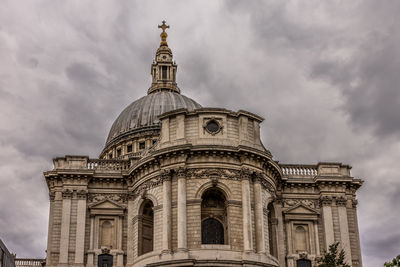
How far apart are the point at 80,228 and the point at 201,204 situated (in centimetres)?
865

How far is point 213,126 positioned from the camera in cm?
4328

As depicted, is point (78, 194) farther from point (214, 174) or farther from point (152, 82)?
A: point (152, 82)

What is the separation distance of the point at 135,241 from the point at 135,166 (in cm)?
507

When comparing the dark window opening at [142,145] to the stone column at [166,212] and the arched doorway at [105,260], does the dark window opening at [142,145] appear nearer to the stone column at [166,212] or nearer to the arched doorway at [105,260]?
the arched doorway at [105,260]

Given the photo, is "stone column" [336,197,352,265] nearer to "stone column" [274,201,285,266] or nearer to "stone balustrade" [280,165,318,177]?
"stone balustrade" [280,165,318,177]

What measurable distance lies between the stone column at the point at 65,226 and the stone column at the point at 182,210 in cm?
843

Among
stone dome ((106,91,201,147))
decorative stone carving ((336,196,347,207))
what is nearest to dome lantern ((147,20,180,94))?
stone dome ((106,91,201,147))

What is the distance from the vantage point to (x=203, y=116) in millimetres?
Result: 43281

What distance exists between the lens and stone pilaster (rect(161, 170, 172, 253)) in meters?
39.8

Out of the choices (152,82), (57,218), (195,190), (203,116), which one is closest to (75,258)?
(57,218)

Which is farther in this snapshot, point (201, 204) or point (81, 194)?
point (81, 194)

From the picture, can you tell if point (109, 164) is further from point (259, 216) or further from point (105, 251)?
point (259, 216)

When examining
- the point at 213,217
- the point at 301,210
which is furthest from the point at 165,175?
the point at 301,210

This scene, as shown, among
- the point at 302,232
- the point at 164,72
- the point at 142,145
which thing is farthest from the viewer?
the point at 164,72
